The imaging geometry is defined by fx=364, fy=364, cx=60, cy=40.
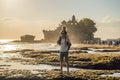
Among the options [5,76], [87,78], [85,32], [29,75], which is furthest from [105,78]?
[85,32]

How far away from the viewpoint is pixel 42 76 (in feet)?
83.1

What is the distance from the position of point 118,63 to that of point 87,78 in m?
10.6

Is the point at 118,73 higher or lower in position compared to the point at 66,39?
lower

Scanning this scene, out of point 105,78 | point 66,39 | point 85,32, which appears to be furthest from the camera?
point 85,32

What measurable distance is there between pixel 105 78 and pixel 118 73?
12.9 feet

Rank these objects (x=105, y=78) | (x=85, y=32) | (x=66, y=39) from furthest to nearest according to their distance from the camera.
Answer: (x=85, y=32) < (x=66, y=39) < (x=105, y=78)

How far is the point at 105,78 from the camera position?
24.4 m

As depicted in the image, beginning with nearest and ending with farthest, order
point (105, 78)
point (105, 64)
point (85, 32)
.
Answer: point (105, 78) → point (105, 64) → point (85, 32)

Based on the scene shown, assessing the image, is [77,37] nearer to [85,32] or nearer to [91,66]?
[85,32]

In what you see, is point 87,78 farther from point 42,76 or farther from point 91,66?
point 91,66

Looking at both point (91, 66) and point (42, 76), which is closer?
point (42, 76)

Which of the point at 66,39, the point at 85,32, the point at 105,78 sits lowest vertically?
the point at 105,78

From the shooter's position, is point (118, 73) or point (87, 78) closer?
point (87, 78)

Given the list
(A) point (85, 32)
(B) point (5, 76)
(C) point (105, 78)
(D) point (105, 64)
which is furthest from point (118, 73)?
(A) point (85, 32)
